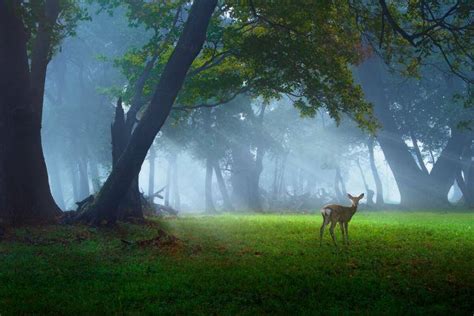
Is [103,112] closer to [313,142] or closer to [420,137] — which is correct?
[313,142]

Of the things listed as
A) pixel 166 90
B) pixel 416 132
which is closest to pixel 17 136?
pixel 166 90

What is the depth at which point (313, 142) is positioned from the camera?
58.3m

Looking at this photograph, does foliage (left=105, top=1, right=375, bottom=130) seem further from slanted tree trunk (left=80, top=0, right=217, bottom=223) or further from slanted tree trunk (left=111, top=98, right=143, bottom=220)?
slanted tree trunk (left=111, top=98, right=143, bottom=220)

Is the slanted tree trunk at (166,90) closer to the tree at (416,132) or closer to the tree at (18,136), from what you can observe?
the tree at (18,136)

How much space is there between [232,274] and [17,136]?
11.5 meters

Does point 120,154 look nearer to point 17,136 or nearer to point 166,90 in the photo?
point 17,136

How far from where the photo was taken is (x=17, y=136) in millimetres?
17078

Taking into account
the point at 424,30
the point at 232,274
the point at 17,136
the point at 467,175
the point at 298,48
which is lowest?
the point at 232,274

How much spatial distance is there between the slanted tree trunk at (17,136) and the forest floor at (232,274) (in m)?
2.20

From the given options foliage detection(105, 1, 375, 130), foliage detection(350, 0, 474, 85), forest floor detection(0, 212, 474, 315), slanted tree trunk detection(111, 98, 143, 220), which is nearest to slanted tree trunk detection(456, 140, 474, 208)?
foliage detection(105, 1, 375, 130)

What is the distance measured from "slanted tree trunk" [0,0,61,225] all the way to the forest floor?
2202mm

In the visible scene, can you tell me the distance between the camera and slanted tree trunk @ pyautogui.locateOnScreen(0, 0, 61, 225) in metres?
16.8

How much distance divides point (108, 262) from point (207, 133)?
103ft

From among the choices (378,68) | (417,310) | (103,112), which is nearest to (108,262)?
(417,310)
